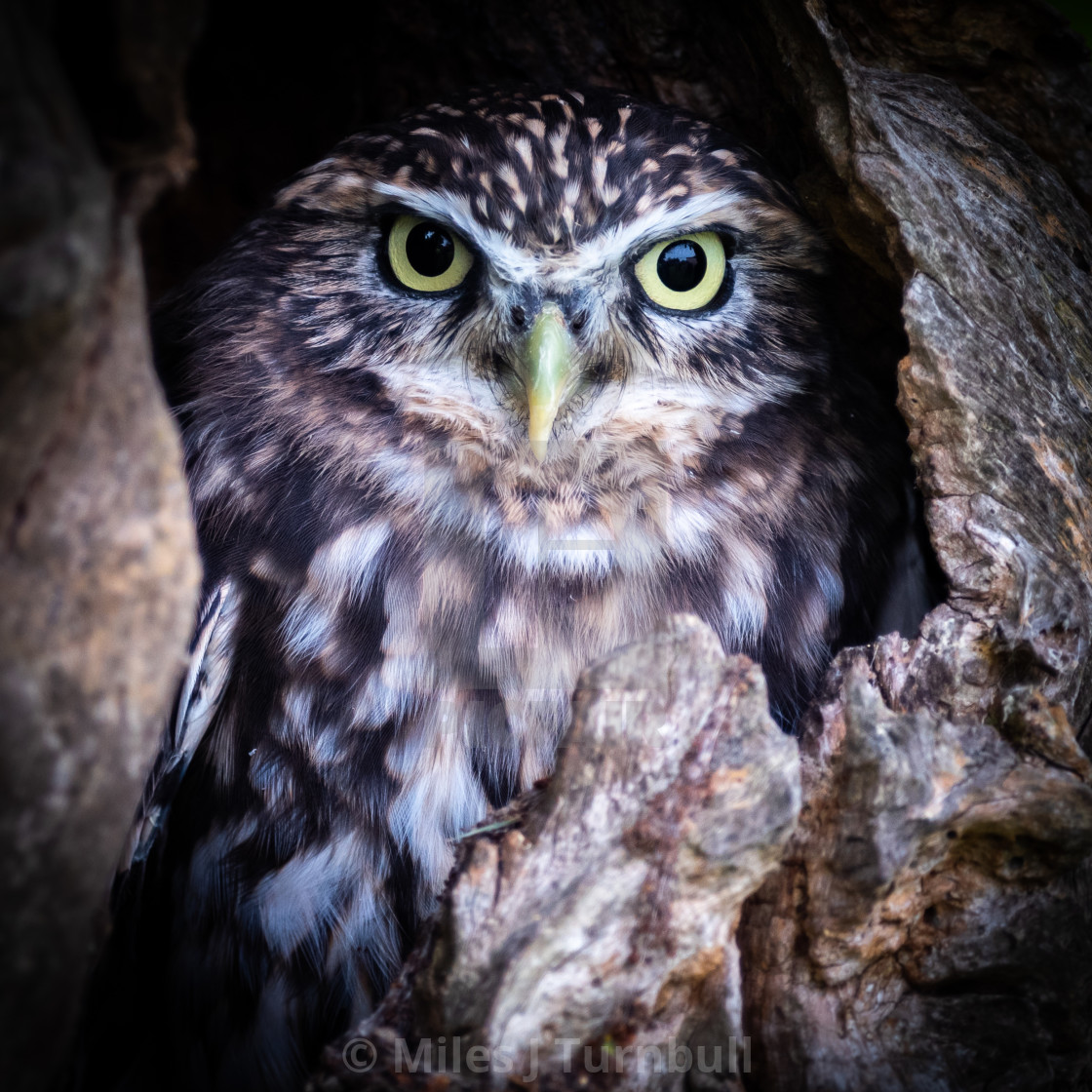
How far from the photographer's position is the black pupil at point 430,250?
6.10ft

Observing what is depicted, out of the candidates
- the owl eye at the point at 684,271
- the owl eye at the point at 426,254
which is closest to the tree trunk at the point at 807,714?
the owl eye at the point at 684,271

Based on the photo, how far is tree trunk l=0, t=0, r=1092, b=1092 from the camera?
87cm

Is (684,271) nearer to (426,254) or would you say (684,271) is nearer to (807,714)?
(426,254)

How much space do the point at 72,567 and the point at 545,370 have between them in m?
0.90

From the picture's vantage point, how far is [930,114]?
1977 mm

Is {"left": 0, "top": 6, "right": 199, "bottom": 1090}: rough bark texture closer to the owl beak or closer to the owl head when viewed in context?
the owl beak

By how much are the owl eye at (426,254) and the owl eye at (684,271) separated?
1.06ft

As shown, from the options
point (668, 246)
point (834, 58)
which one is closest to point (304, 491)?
point (668, 246)

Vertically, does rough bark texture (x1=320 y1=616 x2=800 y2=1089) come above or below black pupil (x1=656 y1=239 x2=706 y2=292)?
below

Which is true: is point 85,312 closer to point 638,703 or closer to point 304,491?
point 638,703

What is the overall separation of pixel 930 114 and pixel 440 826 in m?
1.61

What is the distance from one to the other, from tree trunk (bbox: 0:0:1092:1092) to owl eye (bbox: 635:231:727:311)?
24 cm

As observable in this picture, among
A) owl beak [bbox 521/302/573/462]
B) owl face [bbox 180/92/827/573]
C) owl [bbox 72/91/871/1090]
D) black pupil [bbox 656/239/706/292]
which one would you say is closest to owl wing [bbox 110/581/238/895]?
owl [bbox 72/91/871/1090]

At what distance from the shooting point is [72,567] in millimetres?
889
